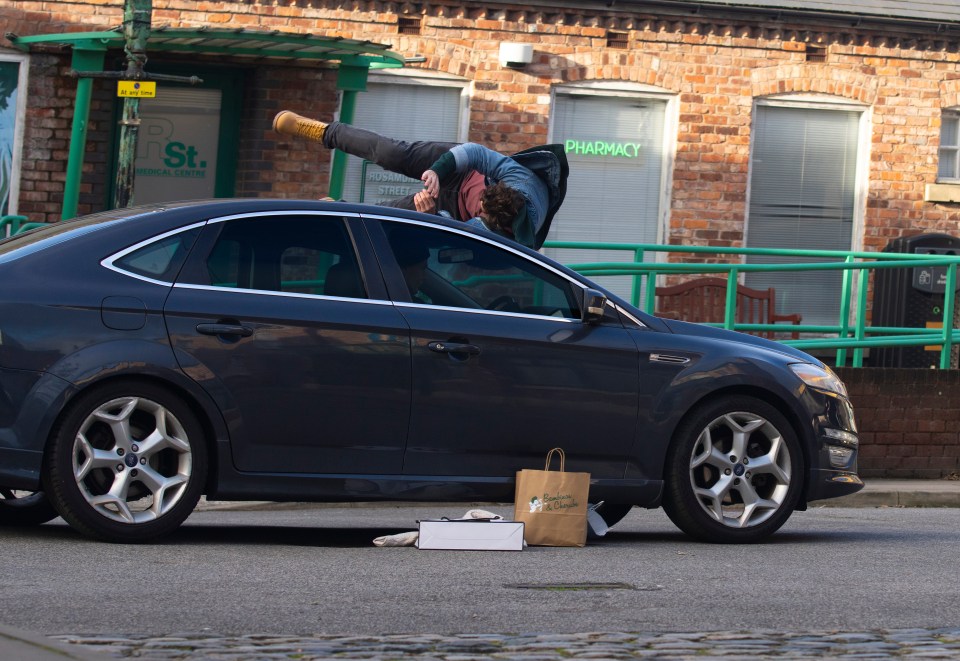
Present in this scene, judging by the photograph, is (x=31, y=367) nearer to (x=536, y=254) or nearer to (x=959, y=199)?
(x=536, y=254)

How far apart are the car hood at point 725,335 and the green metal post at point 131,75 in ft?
24.5

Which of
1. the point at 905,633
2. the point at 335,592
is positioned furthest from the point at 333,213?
the point at 905,633

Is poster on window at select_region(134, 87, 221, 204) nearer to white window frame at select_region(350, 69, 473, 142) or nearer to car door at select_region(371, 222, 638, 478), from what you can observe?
white window frame at select_region(350, 69, 473, 142)

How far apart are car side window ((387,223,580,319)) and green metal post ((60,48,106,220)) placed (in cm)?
853

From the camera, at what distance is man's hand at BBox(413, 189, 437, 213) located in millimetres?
9828

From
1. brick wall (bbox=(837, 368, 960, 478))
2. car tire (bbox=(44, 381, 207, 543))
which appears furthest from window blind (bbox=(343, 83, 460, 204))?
car tire (bbox=(44, 381, 207, 543))

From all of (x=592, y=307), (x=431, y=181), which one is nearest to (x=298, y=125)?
(x=431, y=181)

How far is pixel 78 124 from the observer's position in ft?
51.9

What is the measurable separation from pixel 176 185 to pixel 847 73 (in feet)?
24.2

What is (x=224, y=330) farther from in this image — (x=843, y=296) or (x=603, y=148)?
(x=603, y=148)

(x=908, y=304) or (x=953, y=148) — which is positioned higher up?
(x=953, y=148)

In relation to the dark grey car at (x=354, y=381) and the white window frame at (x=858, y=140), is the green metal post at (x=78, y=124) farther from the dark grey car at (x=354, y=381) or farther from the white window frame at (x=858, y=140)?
the dark grey car at (x=354, y=381)

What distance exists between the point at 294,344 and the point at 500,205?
8.21 feet

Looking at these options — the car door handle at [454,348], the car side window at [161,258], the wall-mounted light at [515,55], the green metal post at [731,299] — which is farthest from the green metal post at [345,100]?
the car side window at [161,258]
